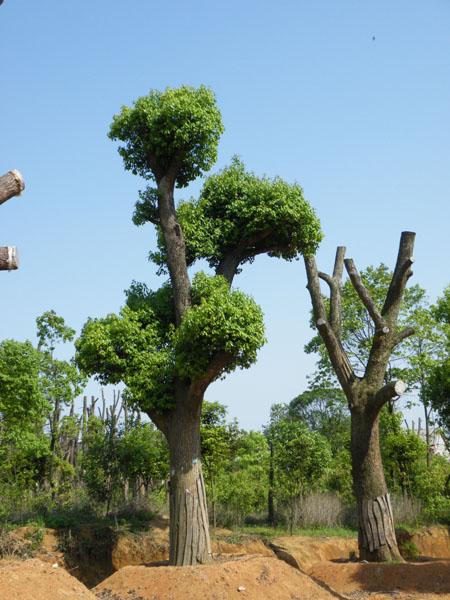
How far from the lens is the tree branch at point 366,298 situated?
14.3m

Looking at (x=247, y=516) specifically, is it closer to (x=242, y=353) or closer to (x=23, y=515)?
(x=23, y=515)

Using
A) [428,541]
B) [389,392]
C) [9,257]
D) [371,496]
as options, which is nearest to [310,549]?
[371,496]

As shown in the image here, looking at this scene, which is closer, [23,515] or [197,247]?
[197,247]

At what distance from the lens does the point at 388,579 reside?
12016 mm

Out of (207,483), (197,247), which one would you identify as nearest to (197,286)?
(197,247)

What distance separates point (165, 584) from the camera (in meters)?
10.7

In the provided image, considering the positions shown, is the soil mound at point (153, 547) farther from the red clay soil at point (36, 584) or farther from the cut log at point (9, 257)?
the cut log at point (9, 257)

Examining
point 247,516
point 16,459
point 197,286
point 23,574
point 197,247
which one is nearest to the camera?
point 23,574

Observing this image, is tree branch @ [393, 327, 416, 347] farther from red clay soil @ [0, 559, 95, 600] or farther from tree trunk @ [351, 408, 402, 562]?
red clay soil @ [0, 559, 95, 600]

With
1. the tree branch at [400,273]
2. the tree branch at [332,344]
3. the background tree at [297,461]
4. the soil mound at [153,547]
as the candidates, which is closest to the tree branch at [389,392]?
the tree branch at [332,344]

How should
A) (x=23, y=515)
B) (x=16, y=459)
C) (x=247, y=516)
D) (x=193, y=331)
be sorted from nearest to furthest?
(x=193, y=331)
(x=23, y=515)
(x=16, y=459)
(x=247, y=516)

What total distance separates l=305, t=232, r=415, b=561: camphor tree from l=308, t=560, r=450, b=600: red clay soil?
812mm

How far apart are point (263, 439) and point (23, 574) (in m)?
16.6

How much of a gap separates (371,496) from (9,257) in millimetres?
9961
